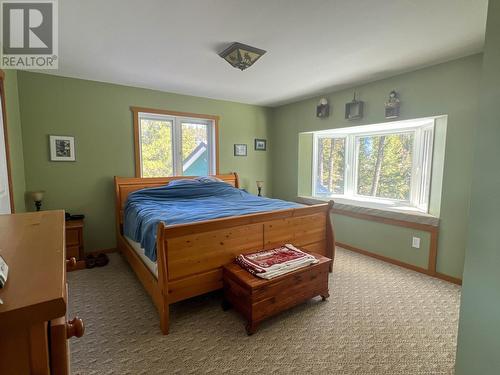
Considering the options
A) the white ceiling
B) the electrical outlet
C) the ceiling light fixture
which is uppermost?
the white ceiling

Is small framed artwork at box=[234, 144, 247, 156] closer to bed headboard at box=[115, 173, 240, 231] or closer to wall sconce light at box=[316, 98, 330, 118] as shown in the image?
bed headboard at box=[115, 173, 240, 231]

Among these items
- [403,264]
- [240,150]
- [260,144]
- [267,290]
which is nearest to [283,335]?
[267,290]

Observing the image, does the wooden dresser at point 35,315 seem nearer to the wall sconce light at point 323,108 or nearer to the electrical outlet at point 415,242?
the electrical outlet at point 415,242

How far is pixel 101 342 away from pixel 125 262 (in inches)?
57.2

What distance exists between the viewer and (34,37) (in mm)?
2068

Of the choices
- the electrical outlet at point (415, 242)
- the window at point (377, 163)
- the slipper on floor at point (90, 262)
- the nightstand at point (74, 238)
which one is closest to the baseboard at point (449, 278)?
the electrical outlet at point (415, 242)

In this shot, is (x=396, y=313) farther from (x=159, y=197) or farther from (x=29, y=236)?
(x=159, y=197)

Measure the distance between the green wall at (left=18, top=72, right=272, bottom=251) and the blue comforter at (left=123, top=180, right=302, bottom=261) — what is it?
55 centimetres

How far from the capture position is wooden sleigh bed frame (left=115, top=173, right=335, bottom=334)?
72.3 inches

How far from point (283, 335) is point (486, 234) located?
4.65 feet

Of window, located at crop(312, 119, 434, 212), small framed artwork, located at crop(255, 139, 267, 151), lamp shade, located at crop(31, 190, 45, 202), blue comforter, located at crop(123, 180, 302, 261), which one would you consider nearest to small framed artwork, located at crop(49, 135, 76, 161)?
lamp shade, located at crop(31, 190, 45, 202)

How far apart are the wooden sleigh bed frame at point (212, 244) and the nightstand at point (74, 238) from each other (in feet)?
2.30

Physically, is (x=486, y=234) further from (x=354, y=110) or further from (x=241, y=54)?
Result: (x=354, y=110)

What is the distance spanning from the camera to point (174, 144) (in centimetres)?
388
